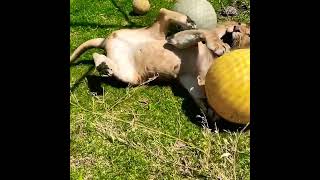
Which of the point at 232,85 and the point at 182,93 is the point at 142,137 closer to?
the point at 182,93

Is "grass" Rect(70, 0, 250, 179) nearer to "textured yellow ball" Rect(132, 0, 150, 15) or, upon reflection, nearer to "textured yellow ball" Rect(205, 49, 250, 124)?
"textured yellow ball" Rect(205, 49, 250, 124)

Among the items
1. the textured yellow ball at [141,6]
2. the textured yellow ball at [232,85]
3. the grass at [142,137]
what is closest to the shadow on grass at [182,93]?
the grass at [142,137]

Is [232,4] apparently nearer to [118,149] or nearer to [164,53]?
[164,53]

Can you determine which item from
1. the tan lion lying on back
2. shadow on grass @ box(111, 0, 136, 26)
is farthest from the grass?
shadow on grass @ box(111, 0, 136, 26)

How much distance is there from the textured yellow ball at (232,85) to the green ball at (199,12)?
85 centimetres

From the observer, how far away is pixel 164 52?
5.81 meters

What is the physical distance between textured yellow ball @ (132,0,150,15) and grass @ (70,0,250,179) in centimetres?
84

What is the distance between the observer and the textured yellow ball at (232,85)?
16.6 feet

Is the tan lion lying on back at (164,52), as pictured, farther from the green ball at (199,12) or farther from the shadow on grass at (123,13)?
Answer: the shadow on grass at (123,13)

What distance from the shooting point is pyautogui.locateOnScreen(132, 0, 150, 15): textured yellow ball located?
269 inches

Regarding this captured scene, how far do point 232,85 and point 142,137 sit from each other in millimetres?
971

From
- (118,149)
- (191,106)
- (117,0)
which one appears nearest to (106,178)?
(118,149)

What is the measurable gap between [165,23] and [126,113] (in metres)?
1.04

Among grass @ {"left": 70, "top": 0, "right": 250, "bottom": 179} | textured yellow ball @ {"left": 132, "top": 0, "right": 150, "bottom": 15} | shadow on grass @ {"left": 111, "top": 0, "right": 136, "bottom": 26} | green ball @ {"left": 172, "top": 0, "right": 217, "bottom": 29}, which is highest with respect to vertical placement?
green ball @ {"left": 172, "top": 0, "right": 217, "bottom": 29}
